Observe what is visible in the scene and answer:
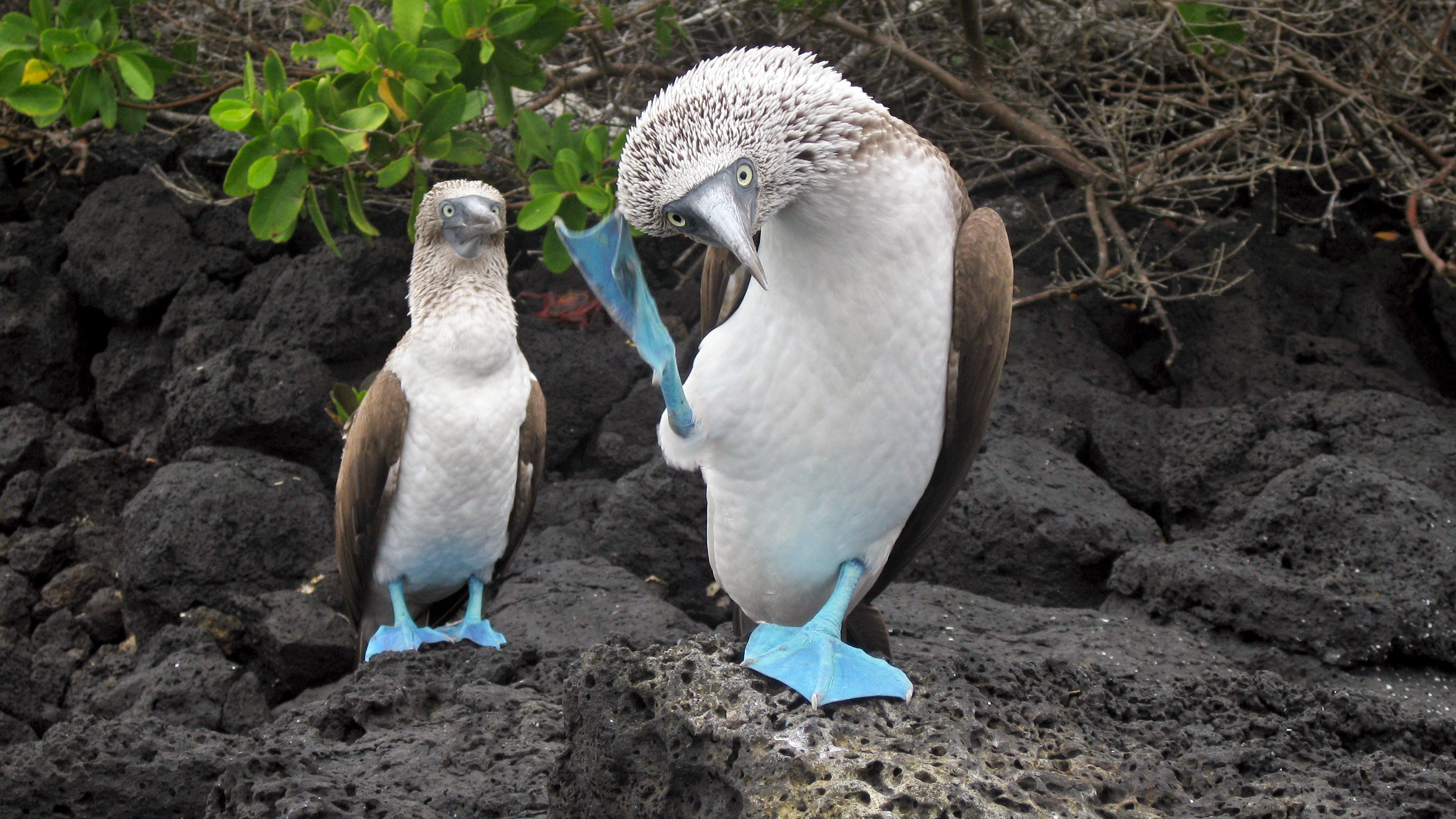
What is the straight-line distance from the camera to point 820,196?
5.94 feet

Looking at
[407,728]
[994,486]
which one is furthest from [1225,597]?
[407,728]

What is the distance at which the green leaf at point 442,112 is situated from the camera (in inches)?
128

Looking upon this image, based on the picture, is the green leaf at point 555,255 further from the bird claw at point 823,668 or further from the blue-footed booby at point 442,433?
the bird claw at point 823,668

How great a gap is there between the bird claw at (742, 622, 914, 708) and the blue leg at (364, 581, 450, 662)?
6.09 ft

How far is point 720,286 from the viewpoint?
226 centimetres

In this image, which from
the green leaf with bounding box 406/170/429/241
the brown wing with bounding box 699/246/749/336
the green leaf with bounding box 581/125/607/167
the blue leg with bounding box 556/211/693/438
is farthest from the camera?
the green leaf with bounding box 406/170/429/241

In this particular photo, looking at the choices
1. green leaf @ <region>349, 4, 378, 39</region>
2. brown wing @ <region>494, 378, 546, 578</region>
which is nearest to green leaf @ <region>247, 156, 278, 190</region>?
green leaf @ <region>349, 4, 378, 39</region>

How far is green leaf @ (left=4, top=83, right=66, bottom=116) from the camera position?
356 centimetres

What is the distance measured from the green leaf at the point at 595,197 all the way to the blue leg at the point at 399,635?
1385mm

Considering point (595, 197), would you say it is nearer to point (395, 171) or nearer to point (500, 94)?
point (500, 94)

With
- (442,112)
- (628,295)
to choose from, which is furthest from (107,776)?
(442,112)

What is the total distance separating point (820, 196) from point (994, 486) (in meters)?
2.06

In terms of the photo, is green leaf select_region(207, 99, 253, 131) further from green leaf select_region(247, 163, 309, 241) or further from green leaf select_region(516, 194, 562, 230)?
green leaf select_region(516, 194, 562, 230)

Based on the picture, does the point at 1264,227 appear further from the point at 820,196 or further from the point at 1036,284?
the point at 820,196
